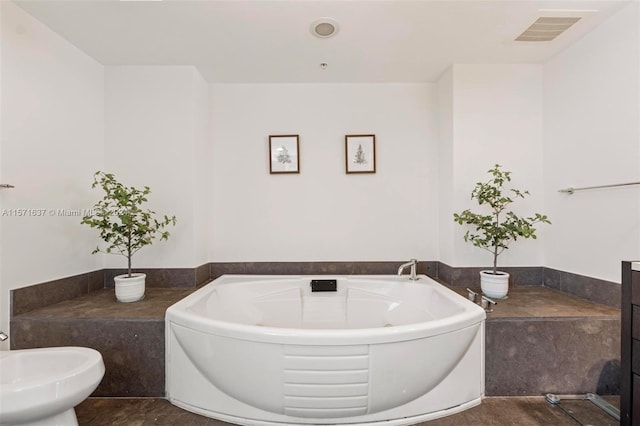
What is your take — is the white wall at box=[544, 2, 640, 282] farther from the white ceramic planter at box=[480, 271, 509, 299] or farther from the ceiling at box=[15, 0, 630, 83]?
the white ceramic planter at box=[480, 271, 509, 299]

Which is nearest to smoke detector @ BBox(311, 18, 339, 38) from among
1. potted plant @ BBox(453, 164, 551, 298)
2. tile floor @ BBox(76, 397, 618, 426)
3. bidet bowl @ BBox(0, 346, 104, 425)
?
potted plant @ BBox(453, 164, 551, 298)

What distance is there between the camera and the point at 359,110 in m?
2.37

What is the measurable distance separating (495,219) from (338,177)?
121 centimetres

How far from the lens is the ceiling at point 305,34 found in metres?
1.52

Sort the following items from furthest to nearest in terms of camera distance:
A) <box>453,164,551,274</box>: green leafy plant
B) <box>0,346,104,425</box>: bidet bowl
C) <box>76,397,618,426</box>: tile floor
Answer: <box>453,164,551,274</box>: green leafy plant
<box>76,397,618,426</box>: tile floor
<box>0,346,104,425</box>: bidet bowl

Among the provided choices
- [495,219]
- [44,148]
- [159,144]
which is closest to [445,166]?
[495,219]

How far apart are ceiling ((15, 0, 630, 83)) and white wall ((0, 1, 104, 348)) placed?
14cm

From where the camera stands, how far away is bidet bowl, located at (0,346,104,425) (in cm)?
103

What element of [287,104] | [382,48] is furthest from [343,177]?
[382,48]

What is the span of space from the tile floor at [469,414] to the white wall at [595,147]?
2.61 feet

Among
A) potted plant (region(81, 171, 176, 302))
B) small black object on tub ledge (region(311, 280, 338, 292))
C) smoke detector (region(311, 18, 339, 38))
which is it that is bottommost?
small black object on tub ledge (region(311, 280, 338, 292))

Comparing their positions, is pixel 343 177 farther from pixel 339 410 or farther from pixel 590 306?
pixel 590 306

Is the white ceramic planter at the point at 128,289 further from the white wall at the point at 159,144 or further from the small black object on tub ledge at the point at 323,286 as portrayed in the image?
the small black object on tub ledge at the point at 323,286

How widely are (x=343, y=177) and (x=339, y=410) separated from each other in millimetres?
1592
